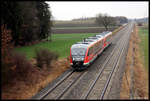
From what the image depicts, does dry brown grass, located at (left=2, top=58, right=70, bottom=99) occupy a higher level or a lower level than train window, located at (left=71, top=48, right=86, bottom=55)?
lower

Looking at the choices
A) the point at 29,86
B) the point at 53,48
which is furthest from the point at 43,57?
the point at 53,48

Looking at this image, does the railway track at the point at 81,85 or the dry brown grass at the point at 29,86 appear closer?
the dry brown grass at the point at 29,86

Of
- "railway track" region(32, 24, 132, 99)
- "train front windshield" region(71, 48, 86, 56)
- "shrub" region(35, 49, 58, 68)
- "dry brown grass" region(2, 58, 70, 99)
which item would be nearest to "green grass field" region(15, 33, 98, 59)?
"shrub" region(35, 49, 58, 68)

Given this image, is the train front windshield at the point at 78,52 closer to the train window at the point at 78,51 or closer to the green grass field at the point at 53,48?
the train window at the point at 78,51

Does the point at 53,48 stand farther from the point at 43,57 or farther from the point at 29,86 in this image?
the point at 29,86

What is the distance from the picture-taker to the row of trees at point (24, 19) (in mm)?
7400

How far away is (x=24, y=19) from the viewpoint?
11883 millimetres

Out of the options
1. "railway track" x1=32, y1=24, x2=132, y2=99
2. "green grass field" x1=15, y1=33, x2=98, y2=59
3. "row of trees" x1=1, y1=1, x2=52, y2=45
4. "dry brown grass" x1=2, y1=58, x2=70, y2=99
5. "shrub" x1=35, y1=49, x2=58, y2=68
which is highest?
"row of trees" x1=1, y1=1, x2=52, y2=45

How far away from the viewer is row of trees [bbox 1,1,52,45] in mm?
7400

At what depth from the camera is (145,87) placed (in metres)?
13.7

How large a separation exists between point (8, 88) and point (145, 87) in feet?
32.4

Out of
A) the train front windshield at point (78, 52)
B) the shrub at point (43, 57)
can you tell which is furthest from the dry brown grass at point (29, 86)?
the train front windshield at point (78, 52)

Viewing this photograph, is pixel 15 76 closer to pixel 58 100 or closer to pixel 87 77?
pixel 58 100

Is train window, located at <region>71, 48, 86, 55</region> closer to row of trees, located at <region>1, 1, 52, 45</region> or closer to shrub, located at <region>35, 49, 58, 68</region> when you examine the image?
shrub, located at <region>35, 49, 58, 68</region>
